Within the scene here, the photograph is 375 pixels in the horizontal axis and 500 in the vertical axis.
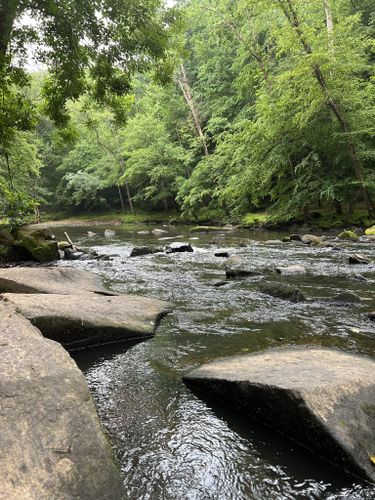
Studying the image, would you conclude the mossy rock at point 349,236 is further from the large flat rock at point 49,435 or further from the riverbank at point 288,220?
the large flat rock at point 49,435

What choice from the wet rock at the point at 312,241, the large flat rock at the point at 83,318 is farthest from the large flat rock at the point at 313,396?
the wet rock at the point at 312,241

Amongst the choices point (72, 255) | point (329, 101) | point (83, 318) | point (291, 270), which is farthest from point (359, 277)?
point (329, 101)

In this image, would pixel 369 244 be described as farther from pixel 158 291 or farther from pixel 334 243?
pixel 158 291

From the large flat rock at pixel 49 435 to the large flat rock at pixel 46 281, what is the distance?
9.96 feet

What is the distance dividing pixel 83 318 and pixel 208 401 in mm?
1996

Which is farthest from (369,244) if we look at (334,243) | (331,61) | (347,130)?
(331,61)

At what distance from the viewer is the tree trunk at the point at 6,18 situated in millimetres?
7098

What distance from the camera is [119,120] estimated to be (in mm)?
10586

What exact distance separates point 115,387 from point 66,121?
29.5 ft

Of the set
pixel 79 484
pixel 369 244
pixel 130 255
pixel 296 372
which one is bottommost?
pixel 369 244

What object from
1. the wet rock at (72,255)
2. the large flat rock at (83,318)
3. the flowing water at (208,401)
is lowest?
the wet rock at (72,255)

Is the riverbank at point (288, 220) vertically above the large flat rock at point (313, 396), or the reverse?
the large flat rock at point (313, 396)

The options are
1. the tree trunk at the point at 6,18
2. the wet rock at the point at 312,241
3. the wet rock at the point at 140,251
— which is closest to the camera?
the tree trunk at the point at 6,18

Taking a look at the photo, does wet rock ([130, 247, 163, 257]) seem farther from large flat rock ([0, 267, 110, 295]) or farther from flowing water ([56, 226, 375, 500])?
large flat rock ([0, 267, 110, 295])
